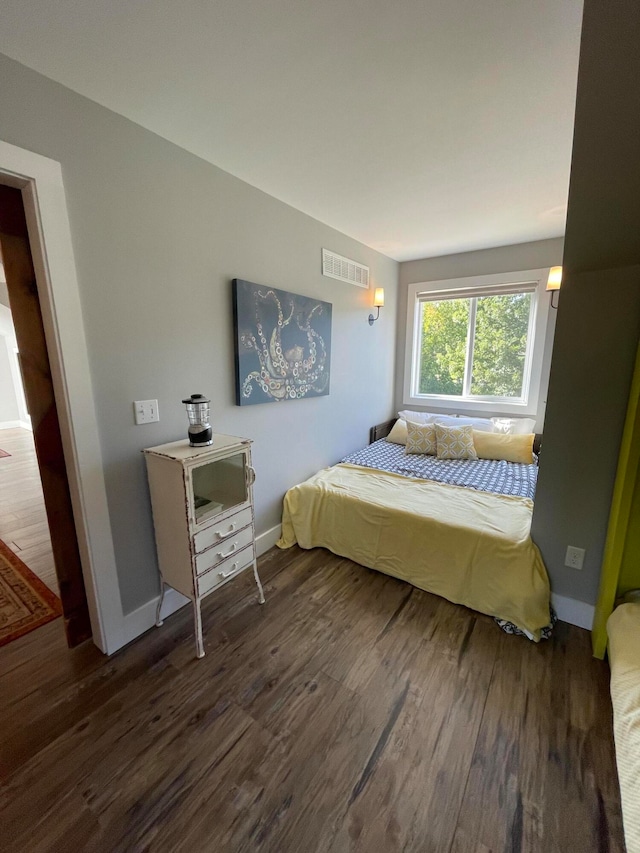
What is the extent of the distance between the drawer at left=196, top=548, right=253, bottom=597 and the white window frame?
2.82m

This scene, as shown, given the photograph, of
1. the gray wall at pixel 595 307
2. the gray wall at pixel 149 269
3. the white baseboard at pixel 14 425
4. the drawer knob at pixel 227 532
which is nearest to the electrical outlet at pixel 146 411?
the gray wall at pixel 149 269

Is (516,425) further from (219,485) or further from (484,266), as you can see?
(219,485)

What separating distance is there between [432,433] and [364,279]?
1.59 m

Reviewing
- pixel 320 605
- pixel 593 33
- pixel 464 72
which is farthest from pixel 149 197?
pixel 320 605

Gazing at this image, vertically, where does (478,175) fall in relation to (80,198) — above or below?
above

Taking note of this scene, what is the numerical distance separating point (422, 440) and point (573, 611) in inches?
65.6

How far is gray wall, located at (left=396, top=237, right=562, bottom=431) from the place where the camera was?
3.07 m

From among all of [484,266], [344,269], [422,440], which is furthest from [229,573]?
[484,266]

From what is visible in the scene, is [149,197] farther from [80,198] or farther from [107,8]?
[107,8]

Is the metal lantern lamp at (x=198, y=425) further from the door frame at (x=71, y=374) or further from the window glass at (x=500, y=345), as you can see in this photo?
the window glass at (x=500, y=345)

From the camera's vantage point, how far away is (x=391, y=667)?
5.16 ft

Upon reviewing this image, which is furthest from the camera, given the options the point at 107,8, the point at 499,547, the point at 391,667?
the point at 499,547

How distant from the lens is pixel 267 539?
97.9 inches

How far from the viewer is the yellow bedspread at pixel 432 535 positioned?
1.76 metres
